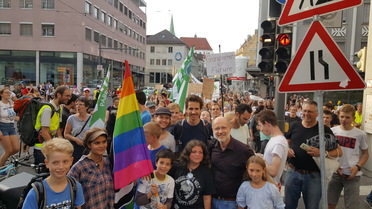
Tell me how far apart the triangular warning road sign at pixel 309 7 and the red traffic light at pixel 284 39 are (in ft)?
11.1

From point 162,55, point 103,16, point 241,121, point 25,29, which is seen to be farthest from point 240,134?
point 162,55

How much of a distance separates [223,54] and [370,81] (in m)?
3.80

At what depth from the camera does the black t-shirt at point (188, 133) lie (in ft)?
15.1

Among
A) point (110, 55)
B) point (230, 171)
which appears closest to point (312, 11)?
point (230, 171)

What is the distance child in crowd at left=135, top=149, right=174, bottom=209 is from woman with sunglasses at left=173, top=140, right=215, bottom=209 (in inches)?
4.4

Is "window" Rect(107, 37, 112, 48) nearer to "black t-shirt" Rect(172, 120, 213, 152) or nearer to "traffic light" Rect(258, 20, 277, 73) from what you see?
"traffic light" Rect(258, 20, 277, 73)

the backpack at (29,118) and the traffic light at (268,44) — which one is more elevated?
the traffic light at (268,44)

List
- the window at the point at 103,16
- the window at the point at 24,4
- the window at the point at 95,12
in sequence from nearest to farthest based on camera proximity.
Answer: the window at the point at 24,4
the window at the point at 95,12
the window at the point at 103,16

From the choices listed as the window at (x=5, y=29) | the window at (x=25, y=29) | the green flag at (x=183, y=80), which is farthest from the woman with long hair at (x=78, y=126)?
the window at (x=5, y=29)

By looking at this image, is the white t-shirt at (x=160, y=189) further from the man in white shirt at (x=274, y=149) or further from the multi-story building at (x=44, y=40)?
the multi-story building at (x=44, y=40)

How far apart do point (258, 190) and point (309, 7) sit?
6.31ft

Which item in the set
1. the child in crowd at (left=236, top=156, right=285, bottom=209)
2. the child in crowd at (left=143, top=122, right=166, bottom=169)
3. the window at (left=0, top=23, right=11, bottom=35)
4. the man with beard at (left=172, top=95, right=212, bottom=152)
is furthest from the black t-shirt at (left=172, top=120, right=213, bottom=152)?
the window at (left=0, top=23, right=11, bottom=35)

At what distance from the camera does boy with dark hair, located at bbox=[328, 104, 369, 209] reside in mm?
4426

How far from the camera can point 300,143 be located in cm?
409
